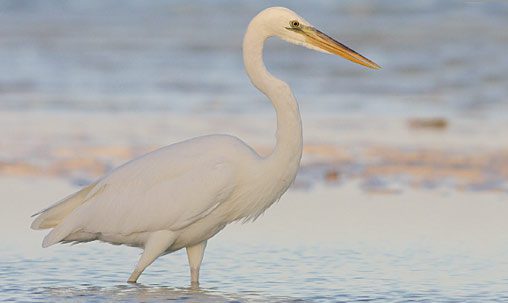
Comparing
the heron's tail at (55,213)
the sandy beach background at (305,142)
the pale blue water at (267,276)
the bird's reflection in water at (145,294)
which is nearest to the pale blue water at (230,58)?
the sandy beach background at (305,142)

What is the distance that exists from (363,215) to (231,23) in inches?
561

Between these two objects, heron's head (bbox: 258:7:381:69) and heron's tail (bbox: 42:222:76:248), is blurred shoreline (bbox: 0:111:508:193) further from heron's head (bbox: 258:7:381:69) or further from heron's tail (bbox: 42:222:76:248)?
heron's tail (bbox: 42:222:76:248)

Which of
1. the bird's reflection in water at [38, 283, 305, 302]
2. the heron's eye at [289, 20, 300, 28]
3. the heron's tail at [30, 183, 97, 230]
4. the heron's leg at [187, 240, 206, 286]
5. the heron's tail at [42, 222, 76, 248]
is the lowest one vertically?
the bird's reflection in water at [38, 283, 305, 302]

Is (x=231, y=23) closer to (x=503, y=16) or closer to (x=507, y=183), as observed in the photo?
(x=503, y=16)

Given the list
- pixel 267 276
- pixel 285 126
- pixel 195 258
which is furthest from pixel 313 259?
pixel 285 126

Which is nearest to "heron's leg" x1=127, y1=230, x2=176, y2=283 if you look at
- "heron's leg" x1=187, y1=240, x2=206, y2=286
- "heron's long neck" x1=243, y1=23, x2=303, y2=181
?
"heron's leg" x1=187, y1=240, x2=206, y2=286

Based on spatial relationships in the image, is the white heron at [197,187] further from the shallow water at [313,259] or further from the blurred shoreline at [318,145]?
the blurred shoreline at [318,145]

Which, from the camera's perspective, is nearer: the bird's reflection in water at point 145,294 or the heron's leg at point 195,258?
the bird's reflection in water at point 145,294

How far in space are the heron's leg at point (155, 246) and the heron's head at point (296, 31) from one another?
1223 millimetres

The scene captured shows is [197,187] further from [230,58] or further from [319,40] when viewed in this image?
[230,58]

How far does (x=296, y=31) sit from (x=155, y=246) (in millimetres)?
1365

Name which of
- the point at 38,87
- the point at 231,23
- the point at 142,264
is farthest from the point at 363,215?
the point at 231,23

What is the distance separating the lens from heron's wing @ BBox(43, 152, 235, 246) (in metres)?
6.64

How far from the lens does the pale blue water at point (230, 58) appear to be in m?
13.9
